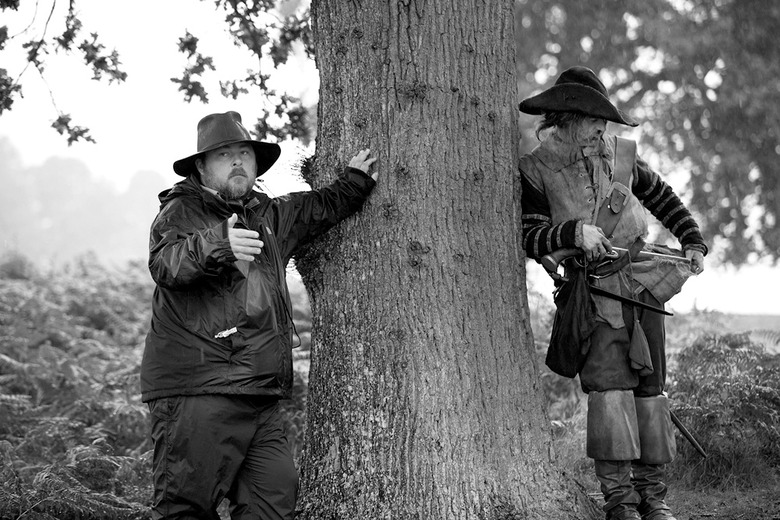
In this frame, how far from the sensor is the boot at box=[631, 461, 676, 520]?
4.52m

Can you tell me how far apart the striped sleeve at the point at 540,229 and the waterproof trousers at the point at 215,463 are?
1628 millimetres

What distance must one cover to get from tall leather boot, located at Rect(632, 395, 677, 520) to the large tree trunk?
0.35 meters

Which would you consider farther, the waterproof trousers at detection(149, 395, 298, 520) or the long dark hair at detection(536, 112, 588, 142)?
the long dark hair at detection(536, 112, 588, 142)

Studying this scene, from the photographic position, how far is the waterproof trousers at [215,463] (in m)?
4.03

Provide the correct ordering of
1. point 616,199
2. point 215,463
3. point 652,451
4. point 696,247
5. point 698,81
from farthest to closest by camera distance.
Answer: point 698,81 < point 696,247 < point 616,199 < point 652,451 < point 215,463

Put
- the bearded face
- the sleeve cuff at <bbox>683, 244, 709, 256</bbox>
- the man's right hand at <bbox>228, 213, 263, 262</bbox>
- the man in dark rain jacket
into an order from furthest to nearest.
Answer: the sleeve cuff at <bbox>683, 244, 709, 256</bbox>, the bearded face, the man in dark rain jacket, the man's right hand at <bbox>228, 213, 263, 262</bbox>

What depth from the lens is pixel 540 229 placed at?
4.64 metres


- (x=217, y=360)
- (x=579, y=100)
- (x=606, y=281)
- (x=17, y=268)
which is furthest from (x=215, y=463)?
(x=17, y=268)

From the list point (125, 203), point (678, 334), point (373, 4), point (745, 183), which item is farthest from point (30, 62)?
point (125, 203)

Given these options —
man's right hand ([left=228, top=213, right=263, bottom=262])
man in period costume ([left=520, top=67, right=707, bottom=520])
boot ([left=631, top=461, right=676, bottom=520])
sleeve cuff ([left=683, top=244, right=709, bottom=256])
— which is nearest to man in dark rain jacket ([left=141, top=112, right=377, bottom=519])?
man's right hand ([left=228, top=213, right=263, bottom=262])

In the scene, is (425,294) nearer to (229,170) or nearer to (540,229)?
(540,229)

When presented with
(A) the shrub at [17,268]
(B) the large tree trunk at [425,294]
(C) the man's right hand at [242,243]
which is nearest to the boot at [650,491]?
(B) the large tree trunk at [425,294]

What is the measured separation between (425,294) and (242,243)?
0.98 m

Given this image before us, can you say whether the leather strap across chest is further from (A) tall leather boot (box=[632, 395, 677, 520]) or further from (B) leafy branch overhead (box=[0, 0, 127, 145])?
(B) leafy branch overhead (box=[0, 0, 127, 145])
